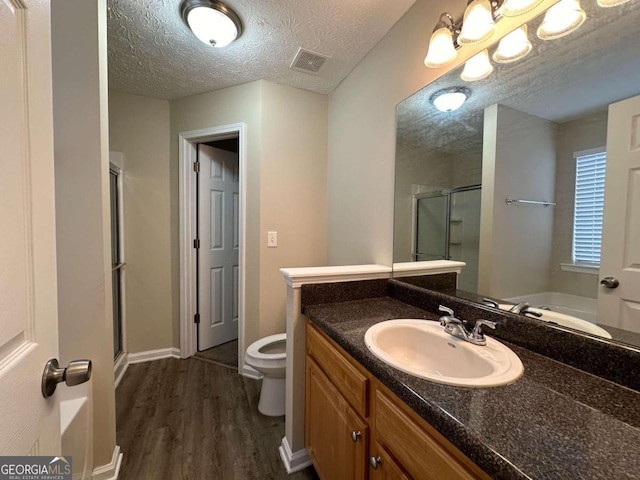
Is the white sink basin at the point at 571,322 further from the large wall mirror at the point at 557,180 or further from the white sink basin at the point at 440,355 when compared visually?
the white sink basin at the point at 440,355

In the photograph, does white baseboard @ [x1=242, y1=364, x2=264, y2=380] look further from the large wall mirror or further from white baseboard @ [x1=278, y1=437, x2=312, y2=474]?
the large wall mirror

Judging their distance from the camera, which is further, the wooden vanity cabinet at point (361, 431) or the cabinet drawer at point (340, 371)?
the cabinet drawer at point (340, 371)

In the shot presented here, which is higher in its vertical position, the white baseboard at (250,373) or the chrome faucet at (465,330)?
the chrome faucet at (465,330)

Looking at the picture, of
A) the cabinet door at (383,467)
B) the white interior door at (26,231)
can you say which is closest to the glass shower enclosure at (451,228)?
the cabinet door at (383,467)

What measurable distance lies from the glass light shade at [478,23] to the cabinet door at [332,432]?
147 centimetres

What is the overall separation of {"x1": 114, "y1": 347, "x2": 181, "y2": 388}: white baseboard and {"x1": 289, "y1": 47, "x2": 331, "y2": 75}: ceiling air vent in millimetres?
2650

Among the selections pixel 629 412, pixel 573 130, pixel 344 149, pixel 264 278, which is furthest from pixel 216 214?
pixel 629 412

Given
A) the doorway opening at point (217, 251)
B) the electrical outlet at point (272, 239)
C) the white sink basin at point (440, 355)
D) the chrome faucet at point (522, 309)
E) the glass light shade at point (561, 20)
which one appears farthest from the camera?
the doorway opening at point (217, 251)

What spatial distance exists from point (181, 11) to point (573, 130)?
1.88 m

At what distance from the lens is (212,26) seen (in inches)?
56.7

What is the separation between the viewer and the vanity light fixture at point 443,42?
1141mm

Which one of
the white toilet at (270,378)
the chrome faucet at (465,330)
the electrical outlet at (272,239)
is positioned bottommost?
the white toilet at (270,378)

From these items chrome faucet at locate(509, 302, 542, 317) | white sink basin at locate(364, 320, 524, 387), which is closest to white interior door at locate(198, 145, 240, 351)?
white sink basin at locate(364, 320, 524, 387)

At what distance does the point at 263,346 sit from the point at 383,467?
52.2 inches
